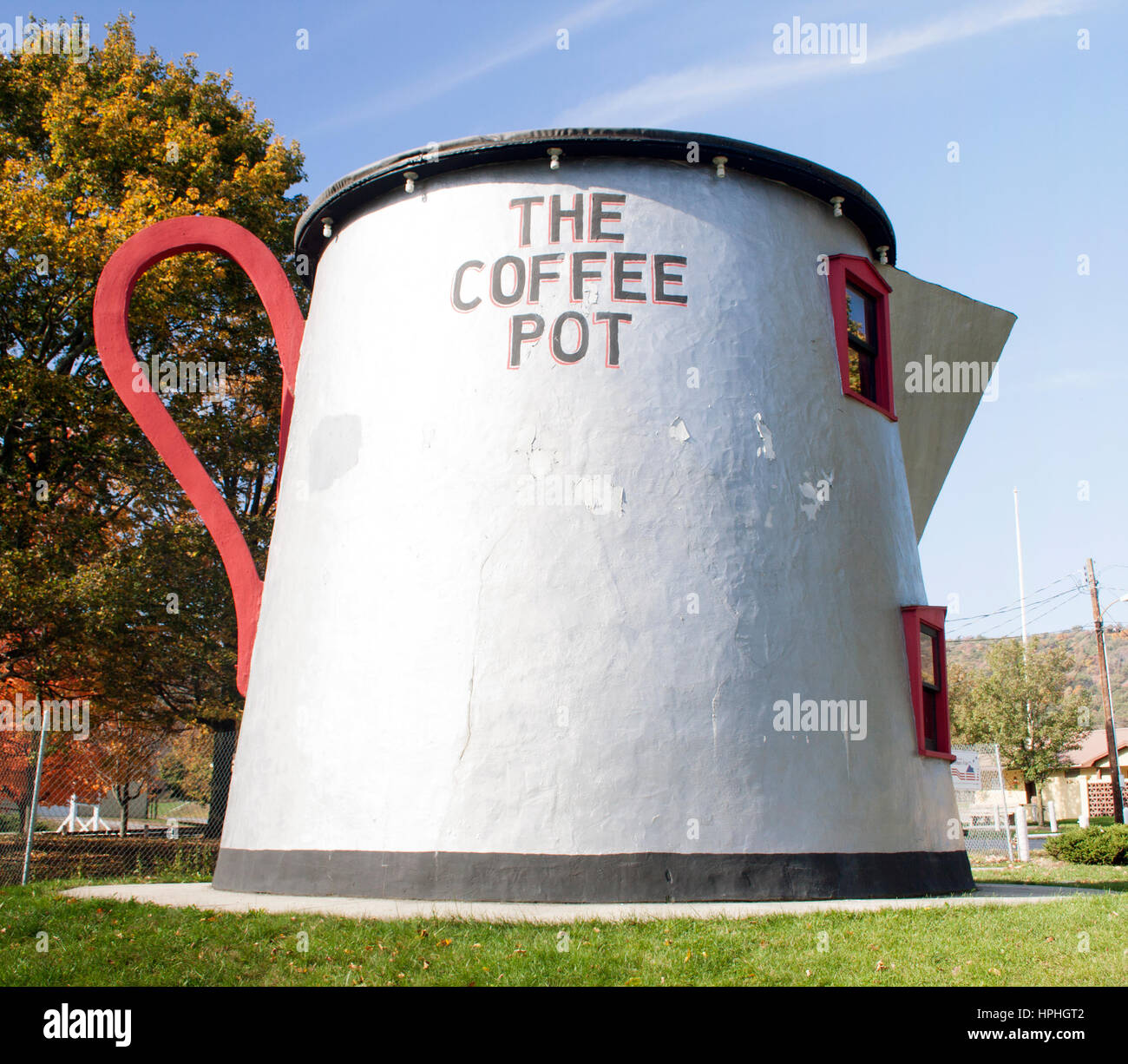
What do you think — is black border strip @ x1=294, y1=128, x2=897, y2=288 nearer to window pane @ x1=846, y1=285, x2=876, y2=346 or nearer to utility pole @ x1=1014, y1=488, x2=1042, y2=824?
window pane @ x1=846, y1=285, x2=876, y2=346

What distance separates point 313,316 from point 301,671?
12.6 feet

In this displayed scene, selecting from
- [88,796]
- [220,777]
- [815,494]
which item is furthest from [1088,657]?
[815,494]

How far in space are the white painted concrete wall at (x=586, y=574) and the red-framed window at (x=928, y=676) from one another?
17 cm

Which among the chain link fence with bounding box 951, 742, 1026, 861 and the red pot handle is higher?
the red pot handle

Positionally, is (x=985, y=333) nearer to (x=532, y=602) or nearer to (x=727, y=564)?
(x=727, y=564)

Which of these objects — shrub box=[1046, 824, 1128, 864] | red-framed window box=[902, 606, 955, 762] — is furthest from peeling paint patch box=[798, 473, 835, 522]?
shrub box=[1046, 824, 1128, 864]

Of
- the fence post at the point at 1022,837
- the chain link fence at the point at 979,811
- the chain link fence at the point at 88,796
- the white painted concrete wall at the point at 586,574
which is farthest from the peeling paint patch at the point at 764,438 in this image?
the fence post at the point at 1022,837

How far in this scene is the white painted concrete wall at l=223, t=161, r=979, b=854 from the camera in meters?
8.34

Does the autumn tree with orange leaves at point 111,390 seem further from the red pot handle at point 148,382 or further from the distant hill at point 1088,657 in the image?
the distant hill at point 1088,657

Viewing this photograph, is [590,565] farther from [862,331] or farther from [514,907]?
[862,331]

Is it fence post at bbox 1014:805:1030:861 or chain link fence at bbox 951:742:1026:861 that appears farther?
fence post at bbox 1014:805:1030:861

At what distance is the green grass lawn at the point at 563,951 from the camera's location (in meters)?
5.32

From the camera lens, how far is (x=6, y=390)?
650 inches

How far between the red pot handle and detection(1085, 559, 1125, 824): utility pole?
84.6 feet
